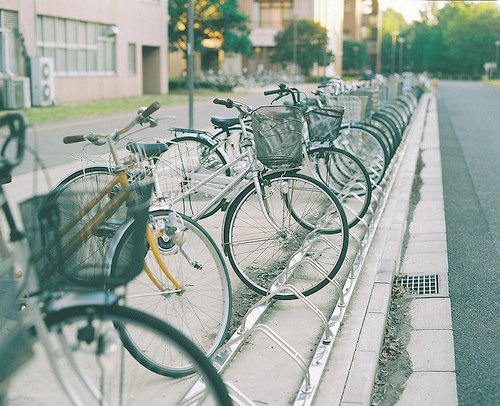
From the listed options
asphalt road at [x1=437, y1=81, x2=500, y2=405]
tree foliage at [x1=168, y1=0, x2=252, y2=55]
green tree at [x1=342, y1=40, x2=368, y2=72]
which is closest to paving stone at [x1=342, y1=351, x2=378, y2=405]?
asphalt road at [x1=437, y1=81, x2=500, y2=405]

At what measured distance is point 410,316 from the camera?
5098 millimetres

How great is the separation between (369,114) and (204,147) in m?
4.08

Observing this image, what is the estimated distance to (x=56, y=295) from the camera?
92.4 inches

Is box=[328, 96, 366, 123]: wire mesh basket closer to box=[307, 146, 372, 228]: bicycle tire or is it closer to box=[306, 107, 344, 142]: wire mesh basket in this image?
box=[307, 146, 372, 228]: bicycle tire

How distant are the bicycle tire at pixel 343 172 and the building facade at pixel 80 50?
683 inches

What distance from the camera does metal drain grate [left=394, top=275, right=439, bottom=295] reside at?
221 inches

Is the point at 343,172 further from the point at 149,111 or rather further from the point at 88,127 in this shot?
the point at 88,127

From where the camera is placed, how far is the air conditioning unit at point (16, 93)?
75.7ft

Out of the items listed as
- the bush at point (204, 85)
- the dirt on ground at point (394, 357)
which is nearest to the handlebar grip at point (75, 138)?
the dirt on ground at point (394, 357)

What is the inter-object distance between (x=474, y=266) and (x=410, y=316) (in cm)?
136

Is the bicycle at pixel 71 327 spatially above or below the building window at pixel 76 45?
below

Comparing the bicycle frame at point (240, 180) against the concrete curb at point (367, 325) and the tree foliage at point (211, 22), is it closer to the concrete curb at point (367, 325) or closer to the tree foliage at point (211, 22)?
the concrete curb at point (367, 325)

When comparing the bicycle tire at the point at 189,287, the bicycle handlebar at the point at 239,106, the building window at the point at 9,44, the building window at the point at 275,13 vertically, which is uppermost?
the building window at the point at 275,13

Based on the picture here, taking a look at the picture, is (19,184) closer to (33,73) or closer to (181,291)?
(181,291)
